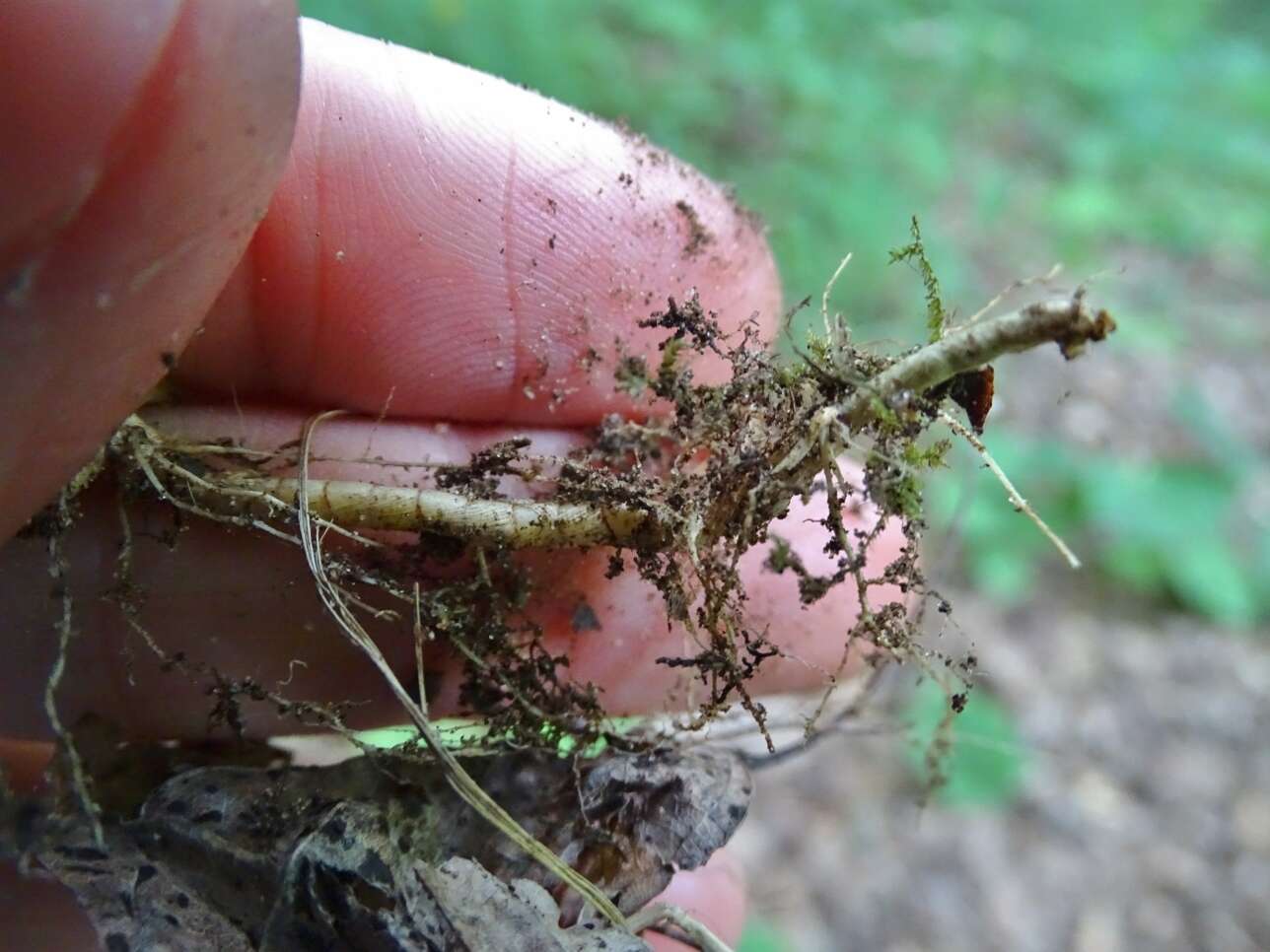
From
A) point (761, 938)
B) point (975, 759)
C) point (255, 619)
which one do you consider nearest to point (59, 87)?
point (255, 619)

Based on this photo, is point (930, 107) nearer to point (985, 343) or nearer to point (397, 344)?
point (397, 344)

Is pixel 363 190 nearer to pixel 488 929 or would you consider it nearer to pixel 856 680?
pixel 488 929

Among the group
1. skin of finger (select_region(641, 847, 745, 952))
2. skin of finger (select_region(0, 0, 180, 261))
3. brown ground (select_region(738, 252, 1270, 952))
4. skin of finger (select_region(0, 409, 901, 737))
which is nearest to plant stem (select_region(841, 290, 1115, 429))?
skin of finger (select_region(0, 409, 901, 737))

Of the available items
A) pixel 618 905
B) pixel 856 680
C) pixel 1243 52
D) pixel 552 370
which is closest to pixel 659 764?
pixel 618 905

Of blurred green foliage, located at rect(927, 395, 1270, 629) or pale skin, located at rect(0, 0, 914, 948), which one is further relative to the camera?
blurred green foliage, located at rect(927, 395, 1270, 629)

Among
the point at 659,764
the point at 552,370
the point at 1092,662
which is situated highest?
the point at 1092,662

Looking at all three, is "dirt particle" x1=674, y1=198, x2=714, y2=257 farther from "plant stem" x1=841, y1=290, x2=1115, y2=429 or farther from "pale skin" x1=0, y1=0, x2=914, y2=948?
"plant stem" x1=841, y1=290, x2=1115, y2=429
